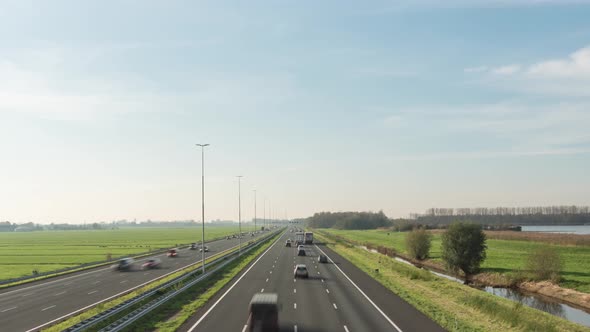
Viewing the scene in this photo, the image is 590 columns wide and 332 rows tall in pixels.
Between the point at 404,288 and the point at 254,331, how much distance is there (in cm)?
2501

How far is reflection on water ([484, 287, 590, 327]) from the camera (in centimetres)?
3876

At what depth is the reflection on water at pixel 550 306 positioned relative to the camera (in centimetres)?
3876

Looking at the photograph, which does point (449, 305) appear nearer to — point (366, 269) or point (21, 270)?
point (366, 269)

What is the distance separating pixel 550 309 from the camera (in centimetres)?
4175

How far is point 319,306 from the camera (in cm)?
3338

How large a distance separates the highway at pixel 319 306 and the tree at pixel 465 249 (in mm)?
18179

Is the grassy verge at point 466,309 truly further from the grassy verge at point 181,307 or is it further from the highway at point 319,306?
the grassy verge at point 181,307

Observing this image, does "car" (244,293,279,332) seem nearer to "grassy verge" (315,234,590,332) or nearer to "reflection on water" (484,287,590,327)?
"grassy verge" (315,234,590,332)

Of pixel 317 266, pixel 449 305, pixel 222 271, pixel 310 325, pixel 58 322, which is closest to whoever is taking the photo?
pixel 310 325

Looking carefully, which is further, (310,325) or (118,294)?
(118,294)

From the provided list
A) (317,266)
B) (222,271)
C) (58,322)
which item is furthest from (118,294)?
(317,266)

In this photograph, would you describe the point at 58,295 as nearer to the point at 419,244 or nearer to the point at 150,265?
the point at 150,265

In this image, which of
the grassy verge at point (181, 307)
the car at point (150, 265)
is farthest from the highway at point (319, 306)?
the car at point (150, 265)

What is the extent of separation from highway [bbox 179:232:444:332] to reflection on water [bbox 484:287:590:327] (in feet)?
44.9
